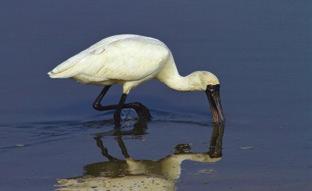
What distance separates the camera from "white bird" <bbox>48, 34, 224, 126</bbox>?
11.6 metres

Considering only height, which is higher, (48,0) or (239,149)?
(48,0)

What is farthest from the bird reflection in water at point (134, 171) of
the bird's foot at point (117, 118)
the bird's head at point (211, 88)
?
the bird's head at point (211, 88)

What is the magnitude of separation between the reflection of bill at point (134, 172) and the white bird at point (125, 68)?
997mm

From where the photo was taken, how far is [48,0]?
16.0 metres

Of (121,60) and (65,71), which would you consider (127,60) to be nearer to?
(121,60)

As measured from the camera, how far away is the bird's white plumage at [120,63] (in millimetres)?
11594

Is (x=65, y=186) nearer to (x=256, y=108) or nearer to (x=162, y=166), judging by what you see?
(x=162, y=166)

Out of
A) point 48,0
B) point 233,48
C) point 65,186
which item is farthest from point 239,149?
point 48,0

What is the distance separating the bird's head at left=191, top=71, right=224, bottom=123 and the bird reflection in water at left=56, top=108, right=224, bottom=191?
82 cm

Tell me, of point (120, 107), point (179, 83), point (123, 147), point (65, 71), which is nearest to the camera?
point (123, 147)

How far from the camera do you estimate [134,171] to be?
32.2 feet

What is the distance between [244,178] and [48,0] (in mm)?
Answer: 7319

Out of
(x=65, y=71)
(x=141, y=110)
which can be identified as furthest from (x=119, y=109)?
(x=65, y=71)

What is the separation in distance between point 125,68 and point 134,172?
2363 millimetres
